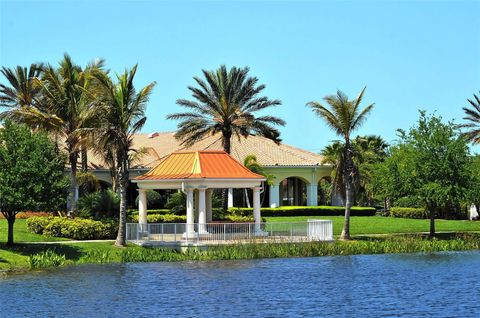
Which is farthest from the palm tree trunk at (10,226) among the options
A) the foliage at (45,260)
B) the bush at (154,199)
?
the bush at (154,199)

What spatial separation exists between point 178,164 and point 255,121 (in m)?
8.80

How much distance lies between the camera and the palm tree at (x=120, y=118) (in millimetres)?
43312

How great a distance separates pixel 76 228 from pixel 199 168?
7599mm

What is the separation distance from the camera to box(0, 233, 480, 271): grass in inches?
1512

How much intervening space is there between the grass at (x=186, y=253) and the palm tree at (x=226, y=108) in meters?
12.2

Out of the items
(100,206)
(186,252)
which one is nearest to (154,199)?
(100,206)

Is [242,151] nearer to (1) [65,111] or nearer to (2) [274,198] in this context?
(2) [274,198]

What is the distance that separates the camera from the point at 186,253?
41.7 meters

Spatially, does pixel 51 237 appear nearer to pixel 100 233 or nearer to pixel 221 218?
pixel 100 233

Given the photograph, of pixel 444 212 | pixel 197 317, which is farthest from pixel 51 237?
pixel 444 212

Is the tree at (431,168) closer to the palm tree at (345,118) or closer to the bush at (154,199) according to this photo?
the palm tree at (345,118)

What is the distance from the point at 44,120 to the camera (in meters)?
50.4

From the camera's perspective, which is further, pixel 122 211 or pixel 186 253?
pixel 122 211

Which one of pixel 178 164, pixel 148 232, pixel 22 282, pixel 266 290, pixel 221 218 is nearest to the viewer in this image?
pixel 266 290
